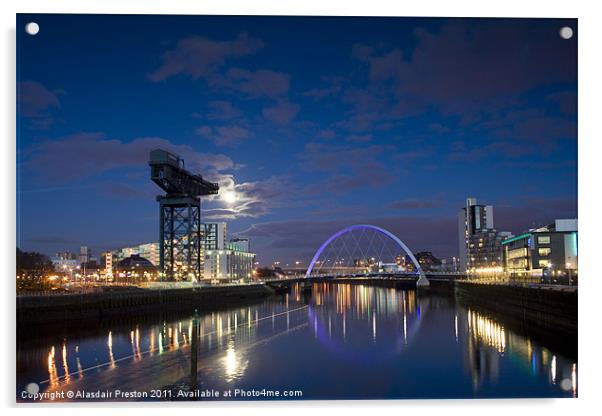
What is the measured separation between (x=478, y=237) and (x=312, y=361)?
3320 inches

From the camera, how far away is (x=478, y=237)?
93.9m

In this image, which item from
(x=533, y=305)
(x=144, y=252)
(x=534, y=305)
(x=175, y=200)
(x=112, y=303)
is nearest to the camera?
(x=534, y=305)

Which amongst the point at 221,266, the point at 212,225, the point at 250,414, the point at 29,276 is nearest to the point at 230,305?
the point at 29,276

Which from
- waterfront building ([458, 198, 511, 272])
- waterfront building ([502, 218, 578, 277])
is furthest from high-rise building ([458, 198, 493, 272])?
waterfront building ([502, 218, 578, 277])

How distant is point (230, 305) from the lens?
1592 inches

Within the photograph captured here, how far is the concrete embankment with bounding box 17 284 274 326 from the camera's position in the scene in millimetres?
21391

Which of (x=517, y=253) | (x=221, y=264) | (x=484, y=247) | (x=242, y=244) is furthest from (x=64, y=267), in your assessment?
(x=484, y=247)

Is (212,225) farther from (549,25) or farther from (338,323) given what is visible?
(549,25)

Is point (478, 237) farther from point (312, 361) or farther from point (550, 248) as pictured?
point (312, 361)

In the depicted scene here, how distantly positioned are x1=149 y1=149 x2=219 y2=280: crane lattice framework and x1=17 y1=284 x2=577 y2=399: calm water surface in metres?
14.1

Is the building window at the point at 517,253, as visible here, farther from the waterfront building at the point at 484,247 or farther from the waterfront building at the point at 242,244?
the waterfront building at the point at 242,244

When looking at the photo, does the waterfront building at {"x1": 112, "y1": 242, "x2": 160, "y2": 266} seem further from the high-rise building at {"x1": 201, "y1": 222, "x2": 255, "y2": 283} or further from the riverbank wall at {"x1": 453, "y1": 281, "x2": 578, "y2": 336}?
the riverbank wall at {"x1": 453, "y1": 281, "x2": 578, "y2": 336}

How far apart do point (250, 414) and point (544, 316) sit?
51.8 ft

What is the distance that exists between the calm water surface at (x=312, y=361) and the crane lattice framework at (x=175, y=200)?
14.1 metres
